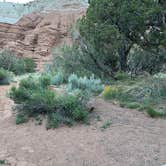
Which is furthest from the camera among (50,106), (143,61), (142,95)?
(143,61)

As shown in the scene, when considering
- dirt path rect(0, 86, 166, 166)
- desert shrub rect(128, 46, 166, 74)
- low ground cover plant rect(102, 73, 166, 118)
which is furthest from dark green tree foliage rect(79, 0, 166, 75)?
dirt path rect(0, 86, 166, 166)

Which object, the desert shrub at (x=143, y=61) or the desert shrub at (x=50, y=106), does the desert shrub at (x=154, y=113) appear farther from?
the desert shrub at (x=143, y=61)

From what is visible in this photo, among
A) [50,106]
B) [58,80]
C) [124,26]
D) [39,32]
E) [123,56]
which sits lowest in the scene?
[39,32]

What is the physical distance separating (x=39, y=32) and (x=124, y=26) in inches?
813

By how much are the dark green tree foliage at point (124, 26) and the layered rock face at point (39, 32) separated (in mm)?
16432

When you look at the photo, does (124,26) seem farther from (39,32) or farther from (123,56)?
(39,32)

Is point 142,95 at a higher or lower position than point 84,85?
lower

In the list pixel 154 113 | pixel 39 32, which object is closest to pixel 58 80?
pixel 154 113

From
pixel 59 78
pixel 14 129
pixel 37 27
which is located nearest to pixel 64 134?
pixel 14 129

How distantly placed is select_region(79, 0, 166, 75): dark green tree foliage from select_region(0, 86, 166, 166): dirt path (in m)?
3.55

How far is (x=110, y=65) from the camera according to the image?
10.6 metres

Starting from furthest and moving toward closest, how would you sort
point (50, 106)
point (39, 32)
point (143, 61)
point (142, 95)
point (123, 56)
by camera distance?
point (39, 32) < point (143, 61) < point (123, 56) < point (142, 95) < point (50, 106)

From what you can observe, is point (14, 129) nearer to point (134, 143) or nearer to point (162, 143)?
point (134, 143)

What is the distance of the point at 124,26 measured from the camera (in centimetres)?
954
